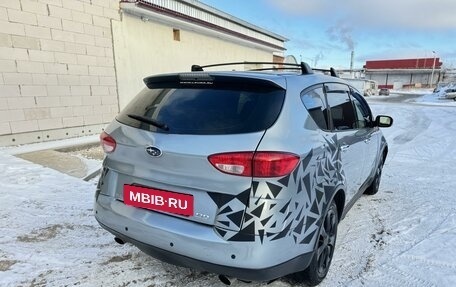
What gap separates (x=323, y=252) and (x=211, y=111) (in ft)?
4.86

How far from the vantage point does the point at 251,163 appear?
6.49 ft

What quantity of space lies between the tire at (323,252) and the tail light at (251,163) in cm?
72

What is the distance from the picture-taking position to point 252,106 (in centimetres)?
218

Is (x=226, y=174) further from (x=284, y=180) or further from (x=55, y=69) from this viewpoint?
(x=55, y=69)

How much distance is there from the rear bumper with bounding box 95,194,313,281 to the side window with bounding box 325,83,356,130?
1262 millimetres

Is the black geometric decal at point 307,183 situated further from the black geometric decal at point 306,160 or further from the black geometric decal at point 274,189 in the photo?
the black geometric decal at point 274,189

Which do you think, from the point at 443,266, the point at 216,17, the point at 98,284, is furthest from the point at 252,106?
the point at 216,17

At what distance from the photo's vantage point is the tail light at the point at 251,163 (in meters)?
1.98

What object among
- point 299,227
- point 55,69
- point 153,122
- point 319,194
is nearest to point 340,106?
point 319,194

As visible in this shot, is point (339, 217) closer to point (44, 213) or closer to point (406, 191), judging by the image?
point (406, 191)

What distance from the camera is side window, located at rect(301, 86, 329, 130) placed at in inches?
96.9

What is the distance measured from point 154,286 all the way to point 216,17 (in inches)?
466

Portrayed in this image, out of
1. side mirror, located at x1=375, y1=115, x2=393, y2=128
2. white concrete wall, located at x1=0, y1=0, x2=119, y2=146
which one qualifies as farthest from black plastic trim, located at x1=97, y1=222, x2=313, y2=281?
white concrete wall, located at x1=0, y1=0, x2=119, y2=146

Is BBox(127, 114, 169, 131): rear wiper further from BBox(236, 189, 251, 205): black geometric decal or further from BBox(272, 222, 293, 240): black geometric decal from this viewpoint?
BBox(272, 222, 293, 240): black geometric decal
